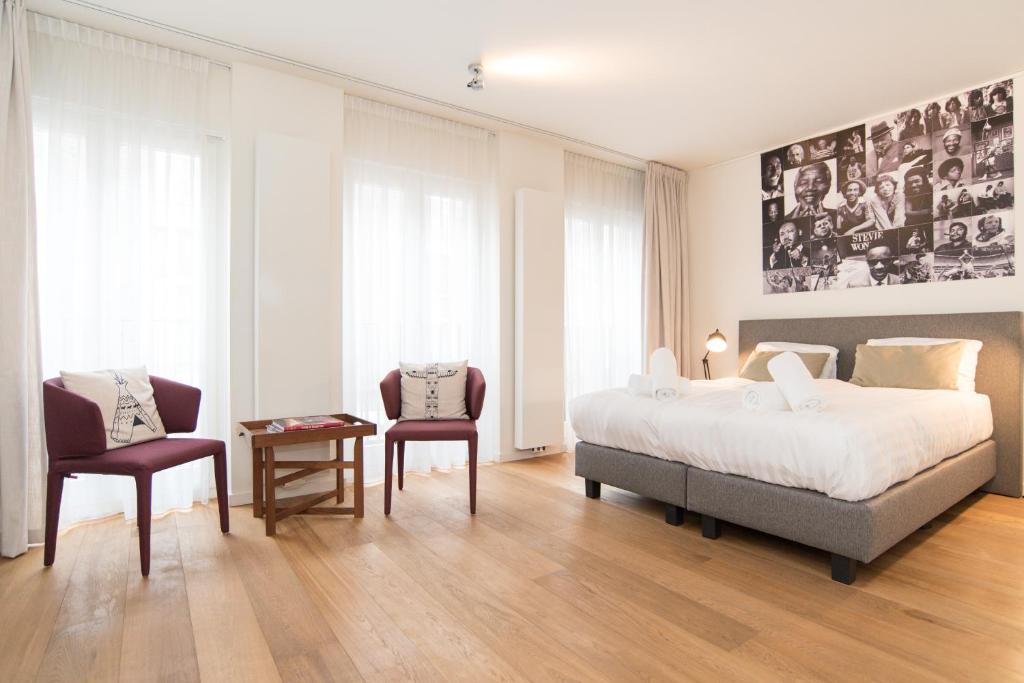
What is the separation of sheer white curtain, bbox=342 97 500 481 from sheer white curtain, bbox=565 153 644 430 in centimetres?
89

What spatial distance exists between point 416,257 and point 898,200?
12.0 ft

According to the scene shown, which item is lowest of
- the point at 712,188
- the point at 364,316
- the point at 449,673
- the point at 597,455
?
the point at 449,673

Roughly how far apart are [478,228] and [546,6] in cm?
183

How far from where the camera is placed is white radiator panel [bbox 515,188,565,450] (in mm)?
4367

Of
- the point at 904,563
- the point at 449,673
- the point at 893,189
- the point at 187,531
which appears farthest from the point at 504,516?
the point at 893,189

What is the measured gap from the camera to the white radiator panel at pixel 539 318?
172 inches

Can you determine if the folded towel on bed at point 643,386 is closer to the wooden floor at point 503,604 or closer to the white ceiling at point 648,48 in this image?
the wooden floor at point 503,604

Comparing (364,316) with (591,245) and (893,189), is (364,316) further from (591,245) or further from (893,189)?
(893,189)

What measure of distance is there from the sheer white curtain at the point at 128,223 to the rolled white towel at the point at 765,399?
3.06 metres

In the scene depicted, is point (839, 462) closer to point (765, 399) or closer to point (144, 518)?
point (765, 399)

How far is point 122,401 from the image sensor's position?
2600 mm

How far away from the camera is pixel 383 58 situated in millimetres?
3293

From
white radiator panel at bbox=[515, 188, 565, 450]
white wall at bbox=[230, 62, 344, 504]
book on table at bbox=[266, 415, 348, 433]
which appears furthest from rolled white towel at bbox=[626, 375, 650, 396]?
white wall at bbox=[230, 62, 344, 504]

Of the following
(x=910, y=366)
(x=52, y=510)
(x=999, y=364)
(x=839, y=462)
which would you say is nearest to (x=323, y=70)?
(x=52, y=510)
